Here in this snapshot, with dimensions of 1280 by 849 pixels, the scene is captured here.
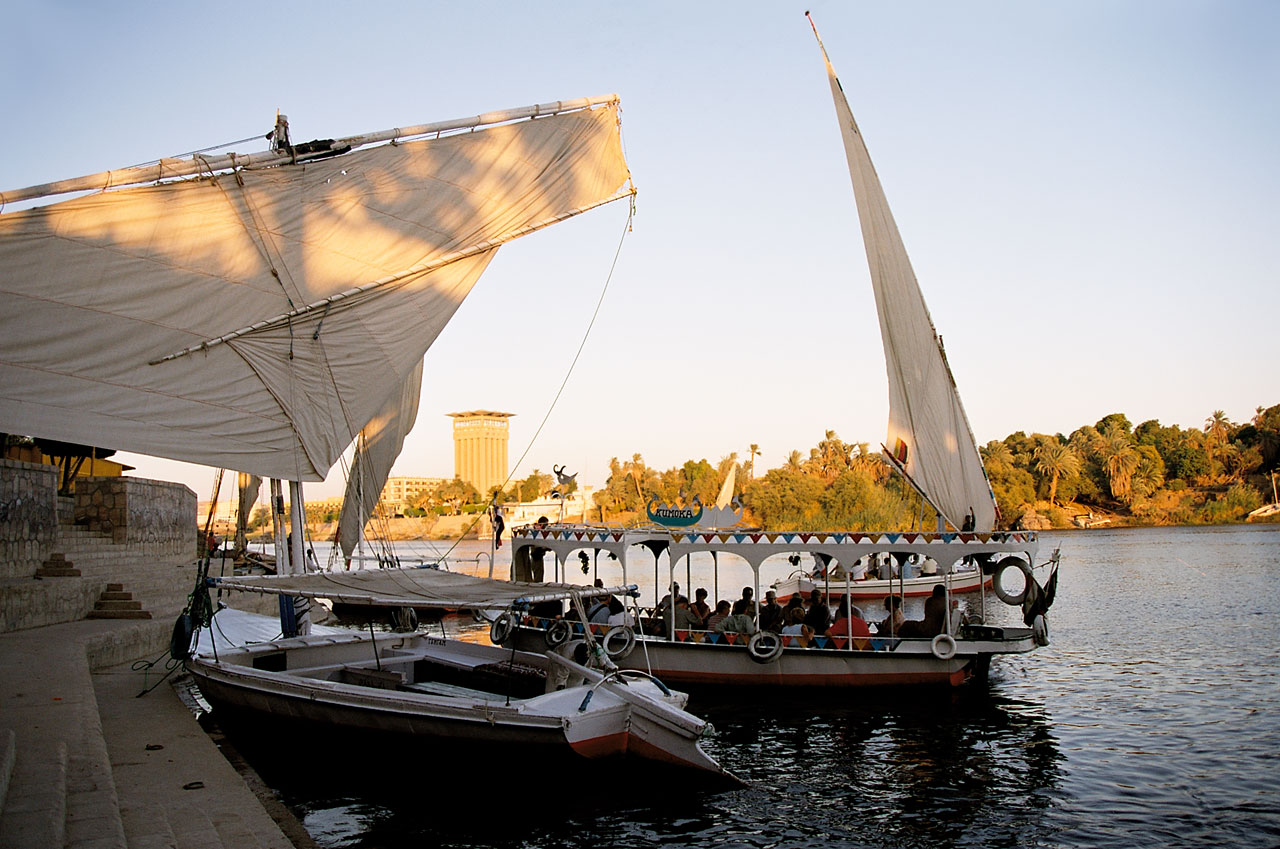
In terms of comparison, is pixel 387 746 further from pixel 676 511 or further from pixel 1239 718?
pixel 1239 718

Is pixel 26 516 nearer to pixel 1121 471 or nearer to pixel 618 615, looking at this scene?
pixel 618 615

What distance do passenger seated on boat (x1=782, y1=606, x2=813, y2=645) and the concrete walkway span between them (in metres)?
11.4

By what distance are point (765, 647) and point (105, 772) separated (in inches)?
491

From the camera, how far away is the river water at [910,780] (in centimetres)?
1079

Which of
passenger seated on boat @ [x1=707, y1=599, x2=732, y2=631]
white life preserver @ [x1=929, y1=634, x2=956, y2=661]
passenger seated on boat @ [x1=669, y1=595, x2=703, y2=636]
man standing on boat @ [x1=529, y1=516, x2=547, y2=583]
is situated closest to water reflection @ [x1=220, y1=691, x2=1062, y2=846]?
white life preserver @ [x1=929, y1=634, x2=956, y2=661]

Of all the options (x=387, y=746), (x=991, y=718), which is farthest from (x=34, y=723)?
(x=991, y=718)

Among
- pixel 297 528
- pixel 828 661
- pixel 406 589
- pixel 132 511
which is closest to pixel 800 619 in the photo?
pixel 828 661

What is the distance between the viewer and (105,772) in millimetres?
8258

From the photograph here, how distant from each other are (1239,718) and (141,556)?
100ft

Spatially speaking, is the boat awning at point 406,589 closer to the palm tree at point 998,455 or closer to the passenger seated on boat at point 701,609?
the passenger seated on boat at point 701,609

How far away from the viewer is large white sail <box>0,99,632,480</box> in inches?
466

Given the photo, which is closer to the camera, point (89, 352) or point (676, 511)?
point (89, 352)

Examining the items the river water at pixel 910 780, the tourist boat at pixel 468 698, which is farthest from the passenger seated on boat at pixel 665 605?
the tourist boat at pixel 468 698

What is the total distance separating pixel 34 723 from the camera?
956 cm
